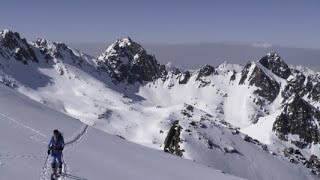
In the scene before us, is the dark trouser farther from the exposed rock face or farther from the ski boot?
the exposed rock face

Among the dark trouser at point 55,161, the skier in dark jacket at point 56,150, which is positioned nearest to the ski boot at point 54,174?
the dark trouser at point 55,161

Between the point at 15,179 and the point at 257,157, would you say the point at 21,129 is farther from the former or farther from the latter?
the point at 257,157

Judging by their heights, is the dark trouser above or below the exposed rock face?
below

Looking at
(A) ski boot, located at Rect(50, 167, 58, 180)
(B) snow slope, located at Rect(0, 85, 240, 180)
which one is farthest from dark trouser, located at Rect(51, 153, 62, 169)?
(B) snow slope, located at Rect(0, 85, 240, 180)

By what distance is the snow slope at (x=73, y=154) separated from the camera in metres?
30.3

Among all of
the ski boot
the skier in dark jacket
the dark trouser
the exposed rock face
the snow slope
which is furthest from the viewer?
the exposed rock face

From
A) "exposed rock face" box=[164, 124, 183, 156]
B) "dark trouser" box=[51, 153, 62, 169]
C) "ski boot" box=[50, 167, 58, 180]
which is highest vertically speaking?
"exposed rock face" box=[164, 124, 183, 156]

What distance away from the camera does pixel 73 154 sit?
37.5m

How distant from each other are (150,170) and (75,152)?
5.79 m

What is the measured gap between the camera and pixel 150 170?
38094mm

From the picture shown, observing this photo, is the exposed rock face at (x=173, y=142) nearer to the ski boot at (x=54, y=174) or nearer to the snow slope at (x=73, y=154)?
the snow slope at (x=73, y=154)

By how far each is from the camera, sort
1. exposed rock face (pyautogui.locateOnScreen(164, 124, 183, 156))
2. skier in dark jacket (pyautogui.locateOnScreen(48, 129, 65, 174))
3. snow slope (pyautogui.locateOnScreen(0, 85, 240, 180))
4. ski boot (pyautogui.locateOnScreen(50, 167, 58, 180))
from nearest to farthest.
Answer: ski boot (pyautogui.locateOnScreen(50, 167, 58, 180)), skier in dark jacket (pyautogui.locateOnScreen(48, 129, 65, 174)), snow slope (pyautogui.locateOnScreen(0, 85, 240, 180)), exposed rock face (pyautogui.locateOnScreen(164, 124, 183, 156))

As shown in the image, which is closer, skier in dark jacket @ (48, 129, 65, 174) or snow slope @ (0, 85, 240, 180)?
skier in dark jacket @ (48, 129, 65, 174)

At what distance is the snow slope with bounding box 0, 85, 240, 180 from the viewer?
30255 mm
